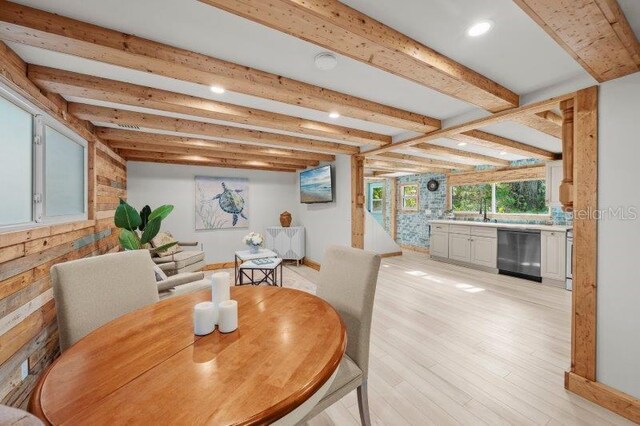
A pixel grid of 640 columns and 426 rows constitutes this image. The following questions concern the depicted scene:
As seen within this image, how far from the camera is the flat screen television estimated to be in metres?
5.20

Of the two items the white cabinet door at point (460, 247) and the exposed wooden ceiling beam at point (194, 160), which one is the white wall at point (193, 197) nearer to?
the exposed wooden ceiling beam at point (194, 160)

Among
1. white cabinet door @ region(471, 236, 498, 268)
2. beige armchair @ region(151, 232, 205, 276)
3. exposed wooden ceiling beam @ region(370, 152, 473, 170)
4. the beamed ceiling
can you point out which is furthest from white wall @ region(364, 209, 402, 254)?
beige armchair @ region(151, 232, 205, 276)

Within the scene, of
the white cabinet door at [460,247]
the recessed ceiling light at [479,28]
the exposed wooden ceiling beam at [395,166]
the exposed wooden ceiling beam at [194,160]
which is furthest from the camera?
the exposed wooden ceiling beam at [395,166]

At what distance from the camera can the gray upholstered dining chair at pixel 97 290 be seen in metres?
1.34

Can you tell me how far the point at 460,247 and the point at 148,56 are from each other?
6.04 metres

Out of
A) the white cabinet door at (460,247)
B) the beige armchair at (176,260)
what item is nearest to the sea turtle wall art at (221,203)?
the beige armchair at (176,260)

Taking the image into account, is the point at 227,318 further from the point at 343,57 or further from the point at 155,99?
the point at 155,99

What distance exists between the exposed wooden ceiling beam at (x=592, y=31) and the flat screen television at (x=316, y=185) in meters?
3.88

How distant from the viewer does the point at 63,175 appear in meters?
2.59

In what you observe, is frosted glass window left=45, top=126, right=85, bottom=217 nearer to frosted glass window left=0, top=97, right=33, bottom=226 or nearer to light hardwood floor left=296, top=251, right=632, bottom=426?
frosted glass window left=0, top=97, right=33, bottom=226

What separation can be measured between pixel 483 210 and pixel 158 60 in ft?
22.3

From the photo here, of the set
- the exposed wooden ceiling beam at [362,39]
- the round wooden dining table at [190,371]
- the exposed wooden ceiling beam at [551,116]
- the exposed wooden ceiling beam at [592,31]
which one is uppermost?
the exposed wooden ceiling beam at [551,116]

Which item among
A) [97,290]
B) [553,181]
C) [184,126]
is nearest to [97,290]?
[97,290]

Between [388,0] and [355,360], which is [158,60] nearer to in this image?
[388,0]
